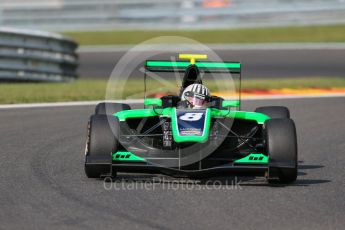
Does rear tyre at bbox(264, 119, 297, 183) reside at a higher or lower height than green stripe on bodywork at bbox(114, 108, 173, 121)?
lower

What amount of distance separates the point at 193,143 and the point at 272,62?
55.4ft

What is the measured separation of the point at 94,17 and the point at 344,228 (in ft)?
84.1

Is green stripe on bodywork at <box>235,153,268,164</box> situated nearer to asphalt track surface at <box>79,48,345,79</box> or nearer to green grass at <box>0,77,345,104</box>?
green grass at <box>0,77,345,104</box>

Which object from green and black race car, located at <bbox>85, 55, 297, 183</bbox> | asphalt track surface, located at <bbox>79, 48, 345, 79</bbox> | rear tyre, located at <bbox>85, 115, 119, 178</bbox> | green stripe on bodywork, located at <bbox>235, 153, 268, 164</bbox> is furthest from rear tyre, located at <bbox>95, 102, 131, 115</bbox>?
asphalt track surface, located at <bbox>79, 48, 345, 79</bbox>

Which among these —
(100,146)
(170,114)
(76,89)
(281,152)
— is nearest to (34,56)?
(76,89)

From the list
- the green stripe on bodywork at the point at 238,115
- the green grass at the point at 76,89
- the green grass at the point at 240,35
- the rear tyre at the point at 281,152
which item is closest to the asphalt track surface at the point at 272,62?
the green grass at the point at 240,35

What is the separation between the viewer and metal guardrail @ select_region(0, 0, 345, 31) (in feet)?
91.9

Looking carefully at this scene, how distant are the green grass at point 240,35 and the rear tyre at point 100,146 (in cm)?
1927

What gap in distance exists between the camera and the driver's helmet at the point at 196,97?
8.89 meters

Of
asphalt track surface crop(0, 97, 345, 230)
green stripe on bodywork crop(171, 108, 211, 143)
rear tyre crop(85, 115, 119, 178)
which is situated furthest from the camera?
rear tyre crop(85, 115, 119, 178)

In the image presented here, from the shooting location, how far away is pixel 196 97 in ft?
29.2

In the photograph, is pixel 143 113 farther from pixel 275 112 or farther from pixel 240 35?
pixel 240 35

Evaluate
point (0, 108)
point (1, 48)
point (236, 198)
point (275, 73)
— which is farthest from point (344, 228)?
point (275, 73)

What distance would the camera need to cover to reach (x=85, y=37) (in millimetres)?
29703
